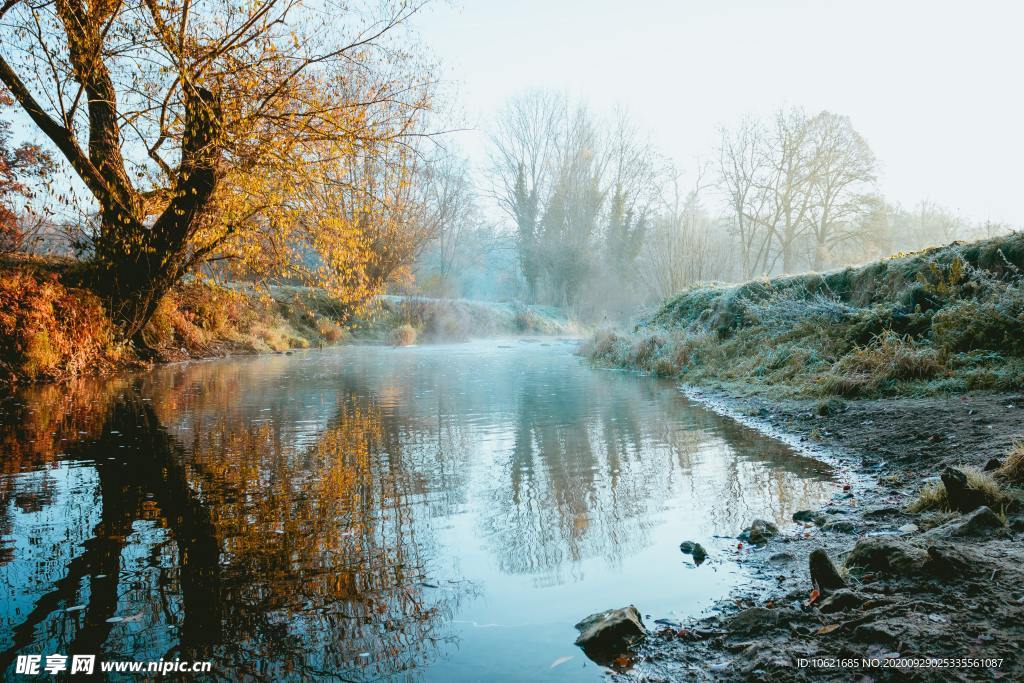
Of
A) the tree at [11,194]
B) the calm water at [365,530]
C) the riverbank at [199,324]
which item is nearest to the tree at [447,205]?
the riverbank at [199,324]

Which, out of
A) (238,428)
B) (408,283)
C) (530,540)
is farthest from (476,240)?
(530,540)

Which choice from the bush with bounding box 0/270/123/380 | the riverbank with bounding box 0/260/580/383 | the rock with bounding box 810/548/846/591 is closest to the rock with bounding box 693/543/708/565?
the rock with bounding box 810/548/846/591

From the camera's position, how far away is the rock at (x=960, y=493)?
344 cm

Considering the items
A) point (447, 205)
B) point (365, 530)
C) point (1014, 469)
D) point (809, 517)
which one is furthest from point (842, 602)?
point (447, 205)

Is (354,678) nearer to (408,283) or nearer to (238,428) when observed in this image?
(238,428)

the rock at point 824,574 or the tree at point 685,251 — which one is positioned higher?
the tree at point 685,251

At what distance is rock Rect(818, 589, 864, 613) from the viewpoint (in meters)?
2.55

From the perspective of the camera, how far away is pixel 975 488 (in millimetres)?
3453

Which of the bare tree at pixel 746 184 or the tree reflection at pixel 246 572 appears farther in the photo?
the bare tree at pixel 746 184

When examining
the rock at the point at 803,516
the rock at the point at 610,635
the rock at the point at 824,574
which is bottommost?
the rock at the point at 610,635

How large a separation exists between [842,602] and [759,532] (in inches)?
42.5

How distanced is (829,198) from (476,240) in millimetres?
34172

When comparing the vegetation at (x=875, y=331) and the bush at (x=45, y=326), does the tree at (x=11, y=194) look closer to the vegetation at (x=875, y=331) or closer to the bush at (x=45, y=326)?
the bush at (x=45, y=326)

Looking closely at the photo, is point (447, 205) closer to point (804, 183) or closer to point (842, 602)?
point (804, 183)
